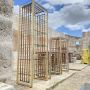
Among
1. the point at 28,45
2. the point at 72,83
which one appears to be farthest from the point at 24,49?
the point at 72,83

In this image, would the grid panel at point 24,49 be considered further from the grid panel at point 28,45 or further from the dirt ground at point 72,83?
the dirt ground at point 72,83

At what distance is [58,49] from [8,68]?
5605mm

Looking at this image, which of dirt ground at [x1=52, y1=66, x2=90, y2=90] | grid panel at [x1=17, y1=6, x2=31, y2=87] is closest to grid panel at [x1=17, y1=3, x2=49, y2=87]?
grid panel at [x1=17, y1=6, x2=31, y2=87]

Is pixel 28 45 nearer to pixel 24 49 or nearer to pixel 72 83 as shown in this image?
pixel 24 49

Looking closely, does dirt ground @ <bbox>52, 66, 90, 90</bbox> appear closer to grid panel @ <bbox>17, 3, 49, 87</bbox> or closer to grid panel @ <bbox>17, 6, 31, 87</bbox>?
grid panel @ <bbox>17, 3, 49, 87</bbox>

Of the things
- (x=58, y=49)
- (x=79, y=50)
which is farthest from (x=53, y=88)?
(x=79, y=50)

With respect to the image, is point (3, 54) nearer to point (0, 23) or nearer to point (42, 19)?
point (0, 23)

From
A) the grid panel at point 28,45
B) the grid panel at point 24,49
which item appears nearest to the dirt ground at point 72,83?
the grid panel at point 28,45

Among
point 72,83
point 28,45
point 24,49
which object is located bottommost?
point 72,83

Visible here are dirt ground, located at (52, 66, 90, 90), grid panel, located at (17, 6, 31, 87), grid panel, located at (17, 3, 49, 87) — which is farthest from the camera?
dirt ground, located at (52, 66, 90, 90)

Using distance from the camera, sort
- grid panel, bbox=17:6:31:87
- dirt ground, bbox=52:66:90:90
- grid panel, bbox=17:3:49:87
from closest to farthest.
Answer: grid panel, bbox=17:3:49:87 → grid panel, bbox=17:6:31:87 → dirt ground, bbox=52:66:90:90

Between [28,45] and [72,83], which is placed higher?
[28,45]

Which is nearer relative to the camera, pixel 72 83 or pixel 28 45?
pixel 28 45

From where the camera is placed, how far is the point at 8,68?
357 centimetres
